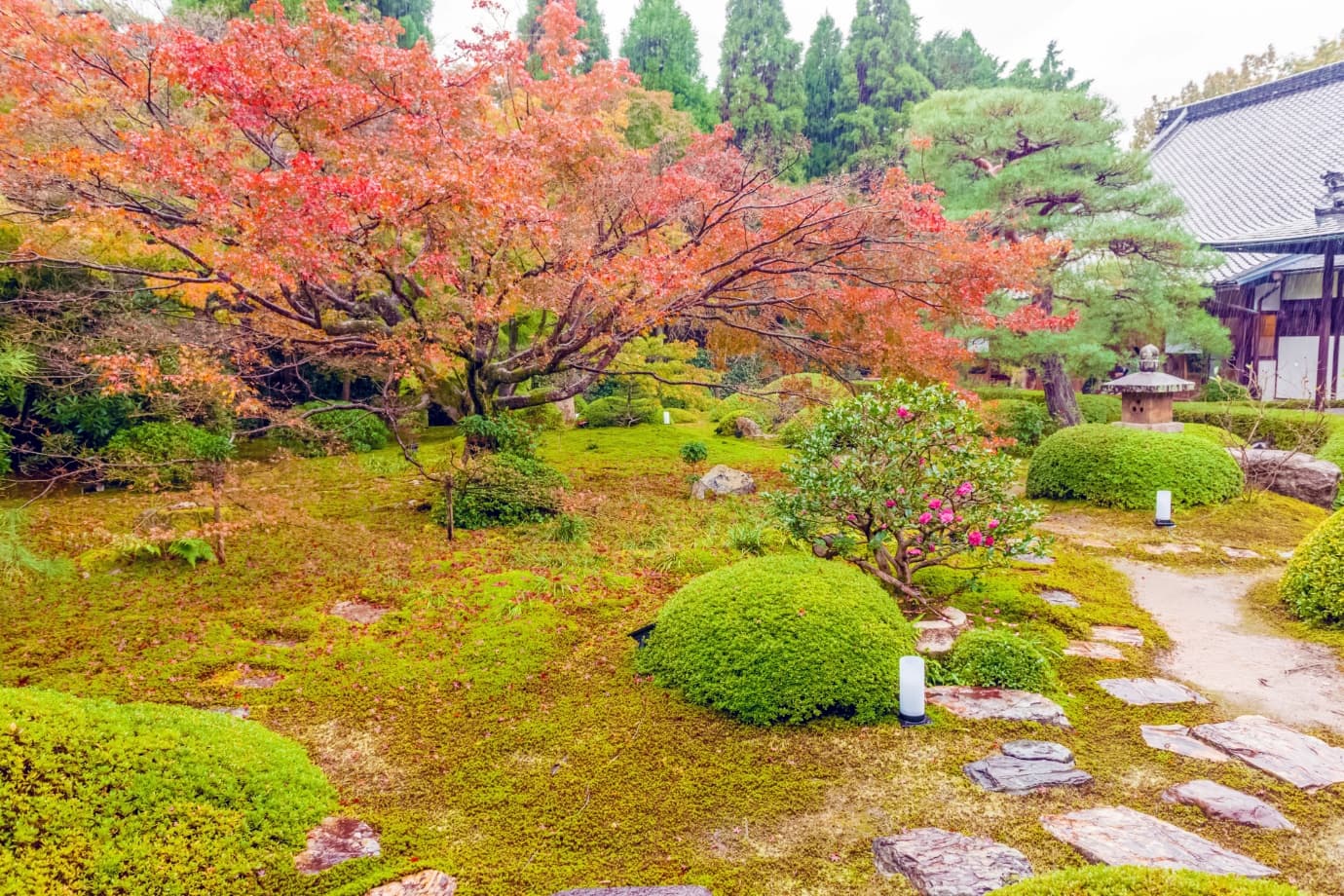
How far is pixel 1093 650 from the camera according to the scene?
4.45 m

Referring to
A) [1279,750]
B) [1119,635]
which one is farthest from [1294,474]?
[1279,750]

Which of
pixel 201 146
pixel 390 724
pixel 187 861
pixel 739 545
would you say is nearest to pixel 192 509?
pixel 201 146

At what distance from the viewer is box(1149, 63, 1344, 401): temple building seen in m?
12.2

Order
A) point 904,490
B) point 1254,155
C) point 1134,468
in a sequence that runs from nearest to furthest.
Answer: point 904,490
point 1134,468
point 1254,155

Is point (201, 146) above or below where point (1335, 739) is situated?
above

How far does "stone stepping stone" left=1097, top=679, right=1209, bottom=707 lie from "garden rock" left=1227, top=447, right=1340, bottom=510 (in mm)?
5940

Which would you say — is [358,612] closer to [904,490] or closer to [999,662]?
[904,490]

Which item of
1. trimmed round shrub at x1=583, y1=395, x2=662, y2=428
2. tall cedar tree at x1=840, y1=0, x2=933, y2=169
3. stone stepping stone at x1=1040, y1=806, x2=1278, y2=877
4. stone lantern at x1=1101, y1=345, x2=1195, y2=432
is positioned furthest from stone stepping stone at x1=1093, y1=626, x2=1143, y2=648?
tall cedar tree at x1=840, y1=0, x2=933, y2=169

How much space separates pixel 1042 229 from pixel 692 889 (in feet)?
38.9

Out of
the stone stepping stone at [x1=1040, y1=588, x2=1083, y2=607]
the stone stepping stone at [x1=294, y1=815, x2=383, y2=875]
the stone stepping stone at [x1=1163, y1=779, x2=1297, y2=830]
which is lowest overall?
the stone stepping stone at [x1=294, y1=815, x2=383, y2=875]

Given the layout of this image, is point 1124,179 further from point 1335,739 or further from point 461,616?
point 461,616

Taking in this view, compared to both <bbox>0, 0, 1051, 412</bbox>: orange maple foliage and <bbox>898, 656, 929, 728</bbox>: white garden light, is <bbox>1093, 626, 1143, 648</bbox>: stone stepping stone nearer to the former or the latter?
<bbox>898, 656, 929, 728</bbox>: white garden light

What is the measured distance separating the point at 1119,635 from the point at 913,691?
2073mm

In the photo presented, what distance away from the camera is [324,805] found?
2807mm
